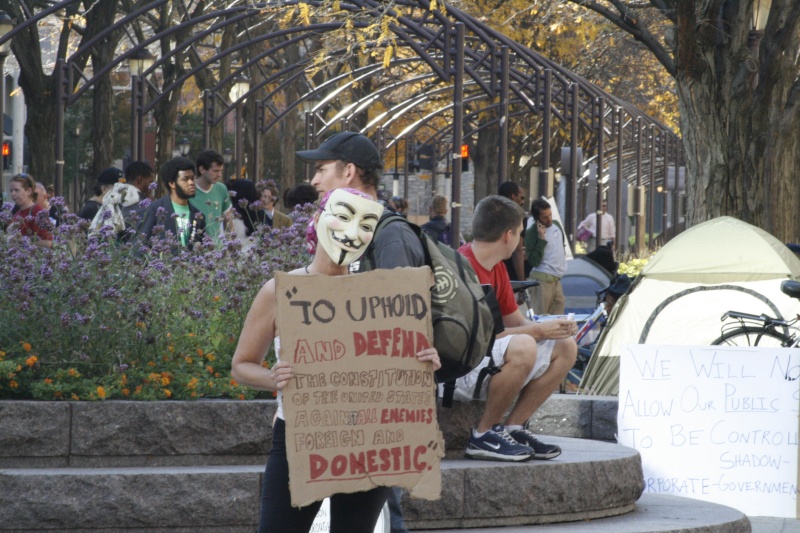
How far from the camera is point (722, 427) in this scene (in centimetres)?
836

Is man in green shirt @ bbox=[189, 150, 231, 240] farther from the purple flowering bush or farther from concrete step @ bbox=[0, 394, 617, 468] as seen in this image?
concrete step @ bbox=[0, 394, 617, 468]

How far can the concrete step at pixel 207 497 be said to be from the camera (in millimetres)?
6113

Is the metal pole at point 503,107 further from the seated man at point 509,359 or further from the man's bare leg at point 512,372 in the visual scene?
the man's bare leg at point 512,372

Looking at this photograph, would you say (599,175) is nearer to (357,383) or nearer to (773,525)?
(773,525)

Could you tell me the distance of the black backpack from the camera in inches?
182

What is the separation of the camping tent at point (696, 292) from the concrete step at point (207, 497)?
424 centimetres

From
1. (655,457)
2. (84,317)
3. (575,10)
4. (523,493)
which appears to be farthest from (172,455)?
(575,10)

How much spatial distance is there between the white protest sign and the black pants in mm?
4284

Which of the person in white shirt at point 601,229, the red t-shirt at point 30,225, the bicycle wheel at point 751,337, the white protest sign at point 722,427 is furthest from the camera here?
the person in white shirt at point 601,229

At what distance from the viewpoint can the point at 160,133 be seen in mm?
28281

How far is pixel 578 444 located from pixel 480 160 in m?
31.3

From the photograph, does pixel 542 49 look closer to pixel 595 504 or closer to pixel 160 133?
pixel 160 133

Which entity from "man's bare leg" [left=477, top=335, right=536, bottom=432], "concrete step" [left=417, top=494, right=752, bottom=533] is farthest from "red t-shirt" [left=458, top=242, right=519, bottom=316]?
"concrete step" [left=417, top=494, right=752, bottom=533]

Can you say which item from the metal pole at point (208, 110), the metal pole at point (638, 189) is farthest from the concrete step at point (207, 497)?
the metal pole at point (638, 189)
